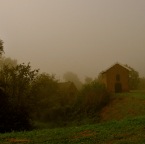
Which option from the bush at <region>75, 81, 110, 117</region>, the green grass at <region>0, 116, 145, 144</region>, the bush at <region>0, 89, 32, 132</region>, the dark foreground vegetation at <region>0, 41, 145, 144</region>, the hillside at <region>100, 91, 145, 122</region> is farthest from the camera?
the bush at <region>75, 81, 110, 117</region>

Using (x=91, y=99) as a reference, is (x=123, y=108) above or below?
below

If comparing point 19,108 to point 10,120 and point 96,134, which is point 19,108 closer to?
point 10,120

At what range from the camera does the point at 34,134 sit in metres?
26.9

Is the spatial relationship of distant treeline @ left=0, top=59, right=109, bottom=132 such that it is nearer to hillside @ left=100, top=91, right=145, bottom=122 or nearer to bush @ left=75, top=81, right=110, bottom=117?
bush @ left=75, top=81, right=110, bottom=117

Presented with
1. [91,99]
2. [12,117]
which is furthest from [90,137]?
[91,99]

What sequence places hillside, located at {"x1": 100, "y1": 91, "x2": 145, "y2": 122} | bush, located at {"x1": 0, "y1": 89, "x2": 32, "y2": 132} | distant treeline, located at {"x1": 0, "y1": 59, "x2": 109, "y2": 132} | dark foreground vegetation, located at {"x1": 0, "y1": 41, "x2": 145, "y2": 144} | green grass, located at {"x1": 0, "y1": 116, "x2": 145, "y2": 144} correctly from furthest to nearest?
1. hillside, located at {"x1": 100, "y1": 91, "x2": 145, "y2": 122}
2. distant treeline, located at {"x1": 0, "y1": 59, "x2": 109, "y2": 132}
3. bush, located at {"x1": 0, "y1": 89, "x2": 32, "y2": 132}
4. dark foreground vegetation, located at {"x1": 0, "y1": 41, "x2": 145, "y2": 144}
5. green grass, located at {"x1": 0, "y1": 116, "x2": 145, "y2": 144}

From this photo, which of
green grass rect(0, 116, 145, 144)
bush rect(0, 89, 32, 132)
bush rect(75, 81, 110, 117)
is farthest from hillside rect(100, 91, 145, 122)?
green grass rect(0, 116, 145, 144)

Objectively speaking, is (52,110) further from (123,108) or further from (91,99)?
(123,108)

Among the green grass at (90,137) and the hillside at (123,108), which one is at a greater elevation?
the hillside at (123,108)

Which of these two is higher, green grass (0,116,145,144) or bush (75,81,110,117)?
bush (75,81,110,117)

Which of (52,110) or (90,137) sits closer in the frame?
(90,137)

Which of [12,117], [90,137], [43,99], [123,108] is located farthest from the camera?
[43,99]

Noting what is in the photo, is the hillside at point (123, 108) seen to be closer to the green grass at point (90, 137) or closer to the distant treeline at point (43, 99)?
the distant treeline at point (43, 99)

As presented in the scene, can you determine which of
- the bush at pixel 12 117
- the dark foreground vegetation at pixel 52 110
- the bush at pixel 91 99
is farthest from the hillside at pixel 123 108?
the bush at pixel 12 117
